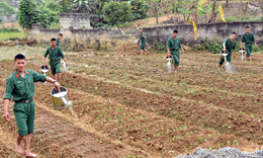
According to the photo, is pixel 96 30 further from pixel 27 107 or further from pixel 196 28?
pixel 27 107

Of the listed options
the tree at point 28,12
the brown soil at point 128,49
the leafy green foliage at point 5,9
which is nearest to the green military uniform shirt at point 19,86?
the brown soil at point 128,49

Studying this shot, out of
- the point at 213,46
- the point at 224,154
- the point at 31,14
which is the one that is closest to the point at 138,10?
the point at 31,14

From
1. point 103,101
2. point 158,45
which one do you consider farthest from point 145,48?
point 103,101

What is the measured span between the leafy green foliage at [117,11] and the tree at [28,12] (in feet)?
21.2

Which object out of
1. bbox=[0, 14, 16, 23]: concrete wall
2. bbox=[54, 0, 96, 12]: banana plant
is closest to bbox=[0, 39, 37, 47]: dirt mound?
bbox=[54, 0, 96, 12]: banana plant

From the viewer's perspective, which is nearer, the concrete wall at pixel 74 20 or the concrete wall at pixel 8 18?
the concrete wall at pixel 74 20

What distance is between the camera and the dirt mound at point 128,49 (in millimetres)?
15773

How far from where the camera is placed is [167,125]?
222 inches

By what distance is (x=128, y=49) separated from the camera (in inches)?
640

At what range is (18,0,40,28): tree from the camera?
22.0m

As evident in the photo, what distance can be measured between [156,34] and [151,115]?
10.3 m

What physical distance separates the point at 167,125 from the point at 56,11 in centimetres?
2403

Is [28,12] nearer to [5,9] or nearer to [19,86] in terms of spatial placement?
[5,9]

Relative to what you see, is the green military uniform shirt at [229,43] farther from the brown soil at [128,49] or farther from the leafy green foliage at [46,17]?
the leafy green foliage at [46,17]
